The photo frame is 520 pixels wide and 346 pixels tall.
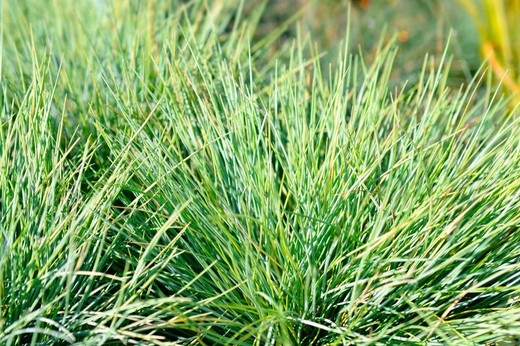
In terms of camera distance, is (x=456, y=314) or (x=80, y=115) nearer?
(x=456, y=314)

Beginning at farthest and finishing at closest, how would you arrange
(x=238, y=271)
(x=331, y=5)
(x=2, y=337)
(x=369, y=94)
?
(x=331, y=5)
(x=369, y=94)
(x=238, y=271)
(x=2, y=337)

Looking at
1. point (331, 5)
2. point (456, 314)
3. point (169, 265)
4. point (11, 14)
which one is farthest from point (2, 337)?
point (331, 5)

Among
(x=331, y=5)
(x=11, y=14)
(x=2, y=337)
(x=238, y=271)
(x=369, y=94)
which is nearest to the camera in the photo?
(x=2, y=337)

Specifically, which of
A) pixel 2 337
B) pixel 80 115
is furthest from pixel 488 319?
pixel 80 115

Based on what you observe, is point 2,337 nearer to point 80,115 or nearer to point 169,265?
point 169,265

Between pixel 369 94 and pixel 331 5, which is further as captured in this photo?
pixel 331 5

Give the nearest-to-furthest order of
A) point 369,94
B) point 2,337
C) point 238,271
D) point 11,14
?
point 2,337, point 238,271, point 369,94, point 11,14

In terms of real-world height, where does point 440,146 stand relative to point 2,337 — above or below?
above

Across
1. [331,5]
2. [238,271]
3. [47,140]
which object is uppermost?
[47,140]

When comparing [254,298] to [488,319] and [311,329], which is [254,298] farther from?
[488,319]
